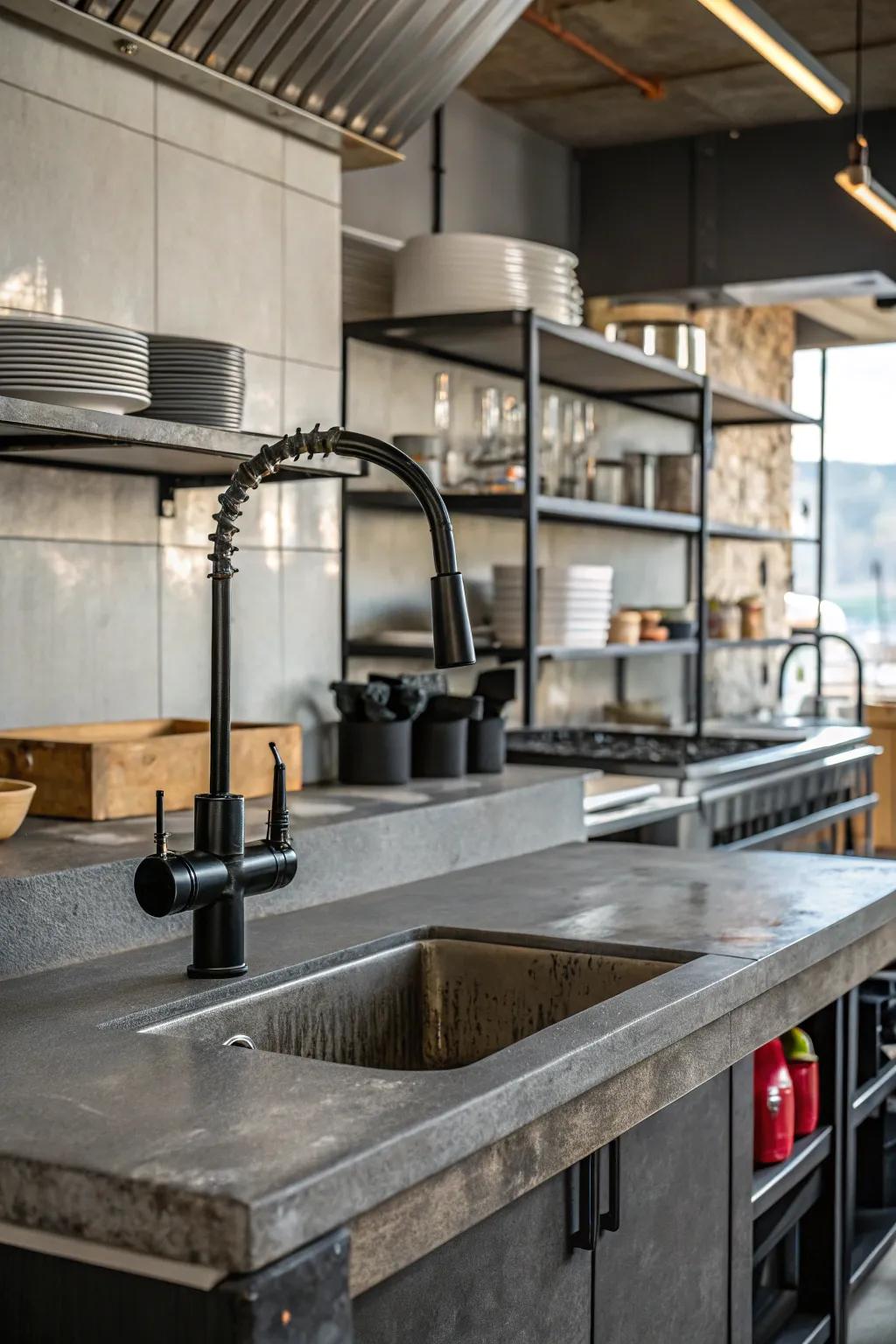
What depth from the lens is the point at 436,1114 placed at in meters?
1.43

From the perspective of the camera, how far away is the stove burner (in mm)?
4492

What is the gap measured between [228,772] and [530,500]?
95.3 inches

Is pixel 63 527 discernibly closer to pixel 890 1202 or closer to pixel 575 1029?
pixel 575 1029

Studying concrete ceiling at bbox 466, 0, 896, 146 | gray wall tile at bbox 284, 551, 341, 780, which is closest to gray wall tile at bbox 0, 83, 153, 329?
gray wall tile at bbox 284, 551, 341, 780

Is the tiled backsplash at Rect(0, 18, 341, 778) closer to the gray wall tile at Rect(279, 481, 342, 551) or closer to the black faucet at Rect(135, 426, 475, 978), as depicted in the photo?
the gray wall tile at Rect(279, 481, 342, 551)

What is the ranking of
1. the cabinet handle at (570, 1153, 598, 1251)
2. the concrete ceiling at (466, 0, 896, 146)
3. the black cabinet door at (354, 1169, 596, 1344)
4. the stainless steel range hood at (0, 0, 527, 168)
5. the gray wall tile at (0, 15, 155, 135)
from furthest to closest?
the concrete ceiling at (466, 0, 896, 146)
the stainless steel range hood at (0, 0, 527, 168)
the gray wall tile at (0, 15, 155, 135)
the cabinet handle at (570, 1153, 598, 1251)
the black cabinet door at (354, 1169, 596, 1344)

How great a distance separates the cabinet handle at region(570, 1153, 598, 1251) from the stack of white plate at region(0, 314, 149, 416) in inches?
53.0

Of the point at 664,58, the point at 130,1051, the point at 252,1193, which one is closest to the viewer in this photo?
the point at 252,1193

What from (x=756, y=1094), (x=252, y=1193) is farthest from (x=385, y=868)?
(x=252, y=1193)

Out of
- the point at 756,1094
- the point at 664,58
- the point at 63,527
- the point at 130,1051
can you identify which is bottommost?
the point at 756,1094

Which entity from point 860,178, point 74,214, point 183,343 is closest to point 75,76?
point 74,214

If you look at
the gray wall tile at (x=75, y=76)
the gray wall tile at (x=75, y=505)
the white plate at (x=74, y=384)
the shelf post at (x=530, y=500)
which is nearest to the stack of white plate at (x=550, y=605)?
the shelf post at (x=530, y=500)

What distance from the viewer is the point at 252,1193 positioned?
4.00 feet

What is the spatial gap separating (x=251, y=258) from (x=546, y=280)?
4.28ft
